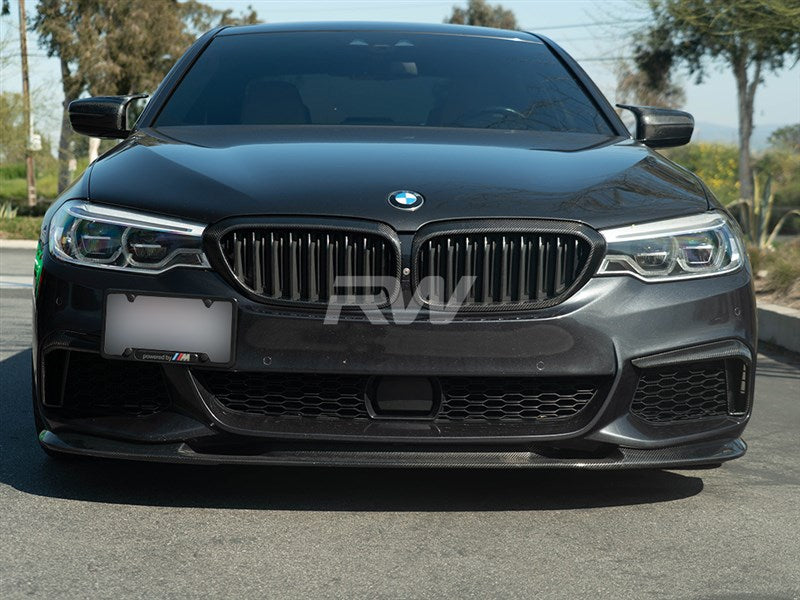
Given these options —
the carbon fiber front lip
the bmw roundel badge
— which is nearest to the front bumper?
the carbon fiber front lip

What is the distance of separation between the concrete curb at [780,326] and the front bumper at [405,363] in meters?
5.29

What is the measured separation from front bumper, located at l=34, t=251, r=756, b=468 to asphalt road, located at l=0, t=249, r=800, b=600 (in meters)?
0.20

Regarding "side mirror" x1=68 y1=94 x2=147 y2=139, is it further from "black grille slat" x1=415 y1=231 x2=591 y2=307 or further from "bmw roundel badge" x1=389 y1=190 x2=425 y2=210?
"black grille slat" x1=415 y1=231 x2=591 y2=307

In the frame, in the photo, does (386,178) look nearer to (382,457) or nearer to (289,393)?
(289,393)

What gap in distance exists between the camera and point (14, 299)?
1098 centimetres

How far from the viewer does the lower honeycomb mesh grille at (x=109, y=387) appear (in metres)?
3.83

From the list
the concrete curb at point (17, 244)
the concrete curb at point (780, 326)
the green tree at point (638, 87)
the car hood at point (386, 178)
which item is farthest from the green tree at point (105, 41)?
the car hood at point (386, 178)

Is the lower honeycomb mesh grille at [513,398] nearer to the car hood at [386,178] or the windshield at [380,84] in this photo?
the car hood at [386,178]

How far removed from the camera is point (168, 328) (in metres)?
3.75

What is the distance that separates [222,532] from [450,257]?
39.1 inches

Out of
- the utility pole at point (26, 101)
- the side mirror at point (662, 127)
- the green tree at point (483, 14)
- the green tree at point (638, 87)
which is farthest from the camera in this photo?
the green tree at point (483, 14)

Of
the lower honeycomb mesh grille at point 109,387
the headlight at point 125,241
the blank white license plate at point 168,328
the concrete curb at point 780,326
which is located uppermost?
the headlight at point 125,241

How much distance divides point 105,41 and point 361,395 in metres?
46.6

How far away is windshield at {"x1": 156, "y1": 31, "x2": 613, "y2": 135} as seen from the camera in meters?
5.17
